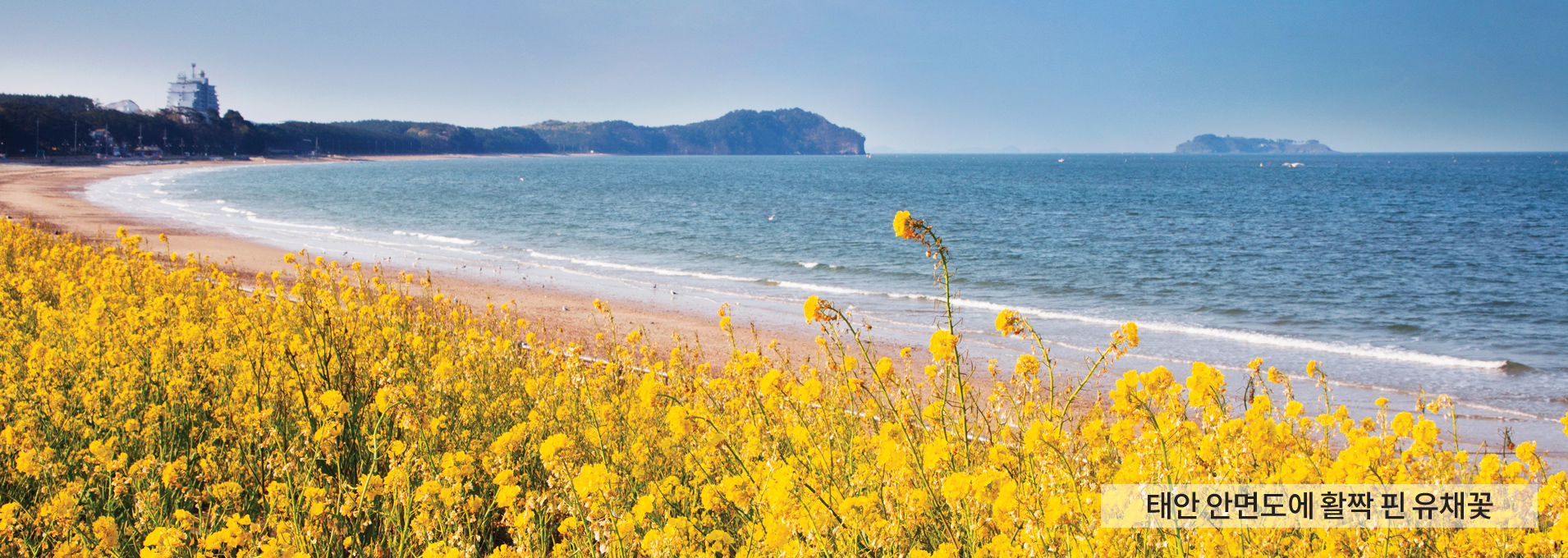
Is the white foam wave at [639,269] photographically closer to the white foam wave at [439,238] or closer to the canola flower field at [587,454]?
the white foam wave at [439,238]

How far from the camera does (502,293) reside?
568 inches

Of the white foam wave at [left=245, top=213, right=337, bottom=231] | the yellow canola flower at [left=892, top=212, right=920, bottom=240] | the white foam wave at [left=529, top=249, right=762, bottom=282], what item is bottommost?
the white foam wave at [left=529, top=249, right=762, bottom=282]

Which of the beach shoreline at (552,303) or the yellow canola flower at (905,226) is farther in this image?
the beach shoreline at (552,303)

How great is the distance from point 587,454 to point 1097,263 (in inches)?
745

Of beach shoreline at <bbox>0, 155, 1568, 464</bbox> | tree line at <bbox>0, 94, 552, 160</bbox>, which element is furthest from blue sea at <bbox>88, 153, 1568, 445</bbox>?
tree line at <bbox>0, 94, 552, 160</bbox>

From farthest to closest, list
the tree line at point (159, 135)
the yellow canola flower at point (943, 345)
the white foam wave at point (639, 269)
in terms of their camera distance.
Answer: the tree line at point (159, 135) < the white foam wave at point (639, 269) < the yellow canola flower at point (943, 345)

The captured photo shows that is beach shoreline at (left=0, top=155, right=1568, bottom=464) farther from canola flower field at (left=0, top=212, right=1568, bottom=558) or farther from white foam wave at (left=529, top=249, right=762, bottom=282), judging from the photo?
white foam wave at (left=529, top=249, right=762, bottom=282)

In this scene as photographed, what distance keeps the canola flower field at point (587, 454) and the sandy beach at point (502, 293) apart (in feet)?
5.50

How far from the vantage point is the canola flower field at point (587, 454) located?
2.11 m

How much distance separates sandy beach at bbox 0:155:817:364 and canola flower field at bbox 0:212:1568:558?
5.50 feet

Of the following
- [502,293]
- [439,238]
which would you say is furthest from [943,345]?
[439,238]

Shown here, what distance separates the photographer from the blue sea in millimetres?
10758

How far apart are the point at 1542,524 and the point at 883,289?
13.3 meters

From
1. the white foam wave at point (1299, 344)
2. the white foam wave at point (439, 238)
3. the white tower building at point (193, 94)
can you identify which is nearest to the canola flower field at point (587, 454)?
the white foam wave at point (1299, 344)
